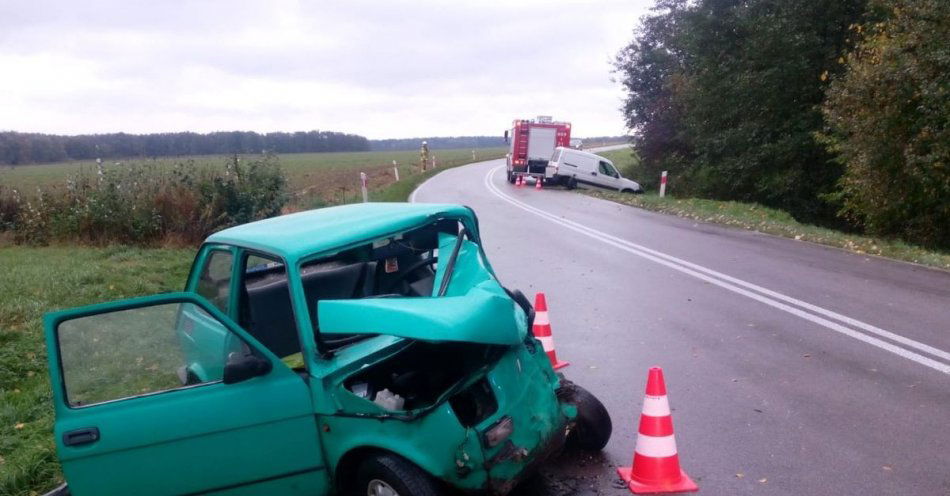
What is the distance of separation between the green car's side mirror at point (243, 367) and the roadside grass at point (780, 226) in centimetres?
1061

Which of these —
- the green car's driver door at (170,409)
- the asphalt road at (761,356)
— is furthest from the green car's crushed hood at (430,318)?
the asphalt road at (761,356)

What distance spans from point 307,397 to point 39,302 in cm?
671

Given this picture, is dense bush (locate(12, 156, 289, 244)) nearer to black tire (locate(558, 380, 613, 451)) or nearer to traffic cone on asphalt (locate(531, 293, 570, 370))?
traffic cone on asphalt (locate(531, 293, 570, 370))

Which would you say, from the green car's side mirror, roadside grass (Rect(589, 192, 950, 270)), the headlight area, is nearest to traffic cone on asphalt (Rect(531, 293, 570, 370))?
the headlight area

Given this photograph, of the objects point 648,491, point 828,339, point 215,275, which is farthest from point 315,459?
point 828,339

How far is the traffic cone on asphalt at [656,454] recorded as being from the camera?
13.9 ft

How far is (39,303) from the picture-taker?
8805mm

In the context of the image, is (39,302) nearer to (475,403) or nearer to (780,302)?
(475,403)

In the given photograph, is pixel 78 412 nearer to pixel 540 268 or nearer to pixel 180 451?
pixel 180 451

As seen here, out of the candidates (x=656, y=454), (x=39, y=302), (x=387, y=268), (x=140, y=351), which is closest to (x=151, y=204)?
(x=39, y=302)

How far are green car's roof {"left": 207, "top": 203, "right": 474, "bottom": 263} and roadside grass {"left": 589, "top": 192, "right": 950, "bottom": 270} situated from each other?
941 centimetres

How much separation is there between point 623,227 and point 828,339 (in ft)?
31.0

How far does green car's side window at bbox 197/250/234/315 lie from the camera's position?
14.9ft

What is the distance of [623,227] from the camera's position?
16359 mm
